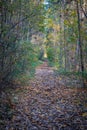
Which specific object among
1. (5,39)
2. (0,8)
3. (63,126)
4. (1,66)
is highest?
(0,8)

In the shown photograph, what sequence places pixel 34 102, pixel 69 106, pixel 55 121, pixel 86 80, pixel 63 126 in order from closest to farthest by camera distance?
pixel 63 126
pixel 55 121
pixel 69 106
pixel 34 102
pixel 86 80

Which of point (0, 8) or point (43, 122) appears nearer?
point (43, 122)

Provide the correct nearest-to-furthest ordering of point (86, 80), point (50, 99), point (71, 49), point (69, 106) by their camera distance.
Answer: point (69, 106)
point (50, 99)
point (86, 80)
point (71, 49)

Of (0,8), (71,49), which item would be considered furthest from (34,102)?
(71,49)

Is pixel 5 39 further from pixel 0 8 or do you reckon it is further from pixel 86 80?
pixel 86 80

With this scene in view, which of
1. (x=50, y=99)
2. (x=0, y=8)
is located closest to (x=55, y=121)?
(x=50, y=99)

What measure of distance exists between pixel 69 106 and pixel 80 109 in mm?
735

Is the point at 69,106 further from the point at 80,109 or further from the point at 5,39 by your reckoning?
the point at 5,39

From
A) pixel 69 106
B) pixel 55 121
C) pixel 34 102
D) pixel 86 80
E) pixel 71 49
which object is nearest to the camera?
pixel 55 121

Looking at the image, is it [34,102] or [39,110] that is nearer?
[39,110]

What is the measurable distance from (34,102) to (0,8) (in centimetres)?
396

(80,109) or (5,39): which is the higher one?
(5,39)

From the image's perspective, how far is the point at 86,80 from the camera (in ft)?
42.8

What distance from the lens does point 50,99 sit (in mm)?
10727
